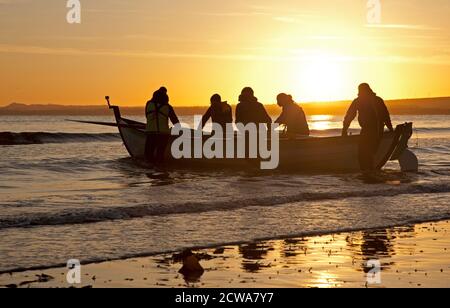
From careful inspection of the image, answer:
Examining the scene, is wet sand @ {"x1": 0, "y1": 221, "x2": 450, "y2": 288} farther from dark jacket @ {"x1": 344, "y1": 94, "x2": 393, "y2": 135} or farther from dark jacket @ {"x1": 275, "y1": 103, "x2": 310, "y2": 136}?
dark jacket @ {"x1": 275, "y1": 103, "x2": 310, "y2": 136}

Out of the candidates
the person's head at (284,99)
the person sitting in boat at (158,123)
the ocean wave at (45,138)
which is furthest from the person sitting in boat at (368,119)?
the ocean wave at (45,138)

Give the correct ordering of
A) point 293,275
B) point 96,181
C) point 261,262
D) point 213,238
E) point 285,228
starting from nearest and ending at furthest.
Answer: point 293,275, point 261,262, point 213,238, point 285,228, point 96,181

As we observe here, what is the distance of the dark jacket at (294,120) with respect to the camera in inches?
872

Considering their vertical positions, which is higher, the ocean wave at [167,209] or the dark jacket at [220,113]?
the dark jacket at [220,113]

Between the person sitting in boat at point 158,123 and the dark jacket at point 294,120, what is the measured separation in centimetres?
304

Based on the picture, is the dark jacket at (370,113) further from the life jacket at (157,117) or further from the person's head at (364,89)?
the life jacket at (157,117)

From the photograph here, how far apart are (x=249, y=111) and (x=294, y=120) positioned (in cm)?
164

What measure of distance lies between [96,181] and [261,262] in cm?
1223

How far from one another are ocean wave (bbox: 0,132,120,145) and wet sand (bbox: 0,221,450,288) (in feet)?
109

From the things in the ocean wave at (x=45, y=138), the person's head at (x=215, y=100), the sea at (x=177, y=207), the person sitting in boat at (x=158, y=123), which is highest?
the person's head at (x=215, y=100)
